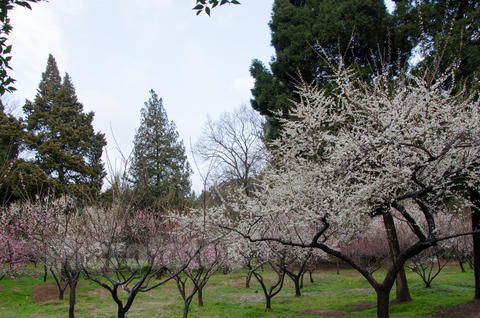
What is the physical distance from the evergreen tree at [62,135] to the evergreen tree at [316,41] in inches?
598

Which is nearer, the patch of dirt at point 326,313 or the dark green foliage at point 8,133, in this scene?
the patch of dirt at point 326,313

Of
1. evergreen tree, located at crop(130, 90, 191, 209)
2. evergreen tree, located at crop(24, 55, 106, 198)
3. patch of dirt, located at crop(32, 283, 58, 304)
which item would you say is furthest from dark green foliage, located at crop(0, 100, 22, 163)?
evergreen tree, located at crop(130, 90, 191, 209)

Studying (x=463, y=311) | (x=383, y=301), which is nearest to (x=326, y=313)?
(x=463, y=311)

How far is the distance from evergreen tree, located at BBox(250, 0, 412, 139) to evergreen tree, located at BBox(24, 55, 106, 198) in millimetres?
15180

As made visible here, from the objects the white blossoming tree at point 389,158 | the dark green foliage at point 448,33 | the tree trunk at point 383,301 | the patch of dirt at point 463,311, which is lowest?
the patch of dirt at point 463,311

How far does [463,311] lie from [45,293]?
1572 centimetres

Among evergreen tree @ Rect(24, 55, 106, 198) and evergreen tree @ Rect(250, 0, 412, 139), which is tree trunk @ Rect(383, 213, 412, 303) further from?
evergreen tree @ Rect(24, 55, 106, 198)

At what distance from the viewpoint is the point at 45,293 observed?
17719mm

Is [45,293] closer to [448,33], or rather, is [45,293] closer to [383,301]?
[383,301]

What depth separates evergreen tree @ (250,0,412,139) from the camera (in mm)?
12414

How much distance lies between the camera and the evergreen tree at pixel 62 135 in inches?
1085

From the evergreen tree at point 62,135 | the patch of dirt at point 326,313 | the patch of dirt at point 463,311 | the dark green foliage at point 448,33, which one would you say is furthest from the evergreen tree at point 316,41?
the evergreen tree at point 62,135

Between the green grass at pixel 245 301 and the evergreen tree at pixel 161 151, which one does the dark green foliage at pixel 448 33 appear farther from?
the evergreen tree at pixel 161 151

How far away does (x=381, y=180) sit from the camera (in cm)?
691
